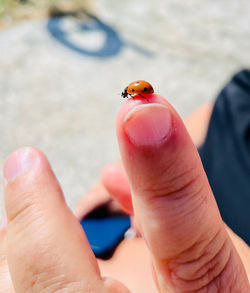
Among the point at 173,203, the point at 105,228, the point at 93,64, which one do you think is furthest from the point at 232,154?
the point at 93,64

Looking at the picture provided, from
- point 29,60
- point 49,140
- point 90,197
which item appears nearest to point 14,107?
point 49,140

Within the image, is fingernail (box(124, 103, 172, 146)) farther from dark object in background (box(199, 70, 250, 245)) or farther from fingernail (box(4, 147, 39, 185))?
dark object in background (box(199, 70, 250, 245))

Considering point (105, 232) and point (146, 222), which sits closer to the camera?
point (146, 222)

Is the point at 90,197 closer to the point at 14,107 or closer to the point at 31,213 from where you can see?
the point at 31,213

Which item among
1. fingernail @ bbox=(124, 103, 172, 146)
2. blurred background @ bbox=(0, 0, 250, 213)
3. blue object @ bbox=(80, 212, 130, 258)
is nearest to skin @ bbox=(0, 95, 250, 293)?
fingernail @ bbox=(124, 103, 172, 146)

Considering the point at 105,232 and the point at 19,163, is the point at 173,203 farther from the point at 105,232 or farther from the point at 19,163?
the point at 105,232

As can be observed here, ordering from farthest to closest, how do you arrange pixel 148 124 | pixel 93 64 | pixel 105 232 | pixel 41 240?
pixel 93 64 → pixel 105 232 → pixel 41 240 → pixel 148 124
